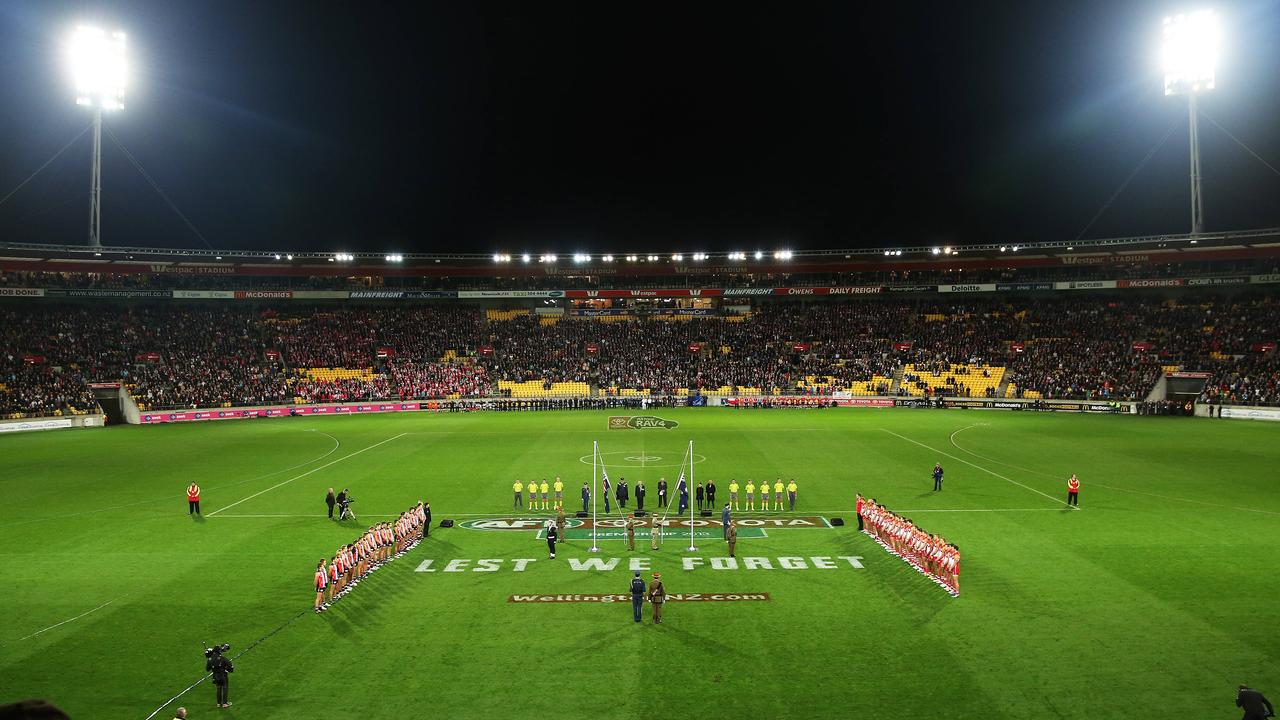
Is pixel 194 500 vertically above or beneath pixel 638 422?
beneath

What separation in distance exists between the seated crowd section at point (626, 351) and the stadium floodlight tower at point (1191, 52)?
23465 millimetres

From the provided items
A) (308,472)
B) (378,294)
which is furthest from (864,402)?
(378,294)

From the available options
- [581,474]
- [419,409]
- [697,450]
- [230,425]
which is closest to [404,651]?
[581,474]

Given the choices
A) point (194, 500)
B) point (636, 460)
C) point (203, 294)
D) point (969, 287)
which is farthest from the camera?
point (969, 287)

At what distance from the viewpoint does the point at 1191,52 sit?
41.9 meters

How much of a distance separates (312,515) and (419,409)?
39.1 metres

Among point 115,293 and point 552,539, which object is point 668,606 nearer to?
point 552,539

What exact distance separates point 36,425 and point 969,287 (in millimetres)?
75737

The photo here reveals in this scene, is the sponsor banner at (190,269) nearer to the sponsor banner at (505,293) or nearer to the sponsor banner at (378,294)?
the sponsor banner at (378,294)

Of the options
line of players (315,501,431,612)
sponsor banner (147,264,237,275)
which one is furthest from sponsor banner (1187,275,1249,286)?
sponsor banner (147,264,237,275)

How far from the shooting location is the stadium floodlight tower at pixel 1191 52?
135 feet

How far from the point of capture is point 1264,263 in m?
61.8

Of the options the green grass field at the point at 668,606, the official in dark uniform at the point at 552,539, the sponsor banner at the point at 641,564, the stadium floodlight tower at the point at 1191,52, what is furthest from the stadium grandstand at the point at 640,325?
the official in dark uniform at the point at 552,539

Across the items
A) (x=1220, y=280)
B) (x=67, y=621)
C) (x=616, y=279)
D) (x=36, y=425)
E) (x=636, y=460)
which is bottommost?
(x=67, y=621)
